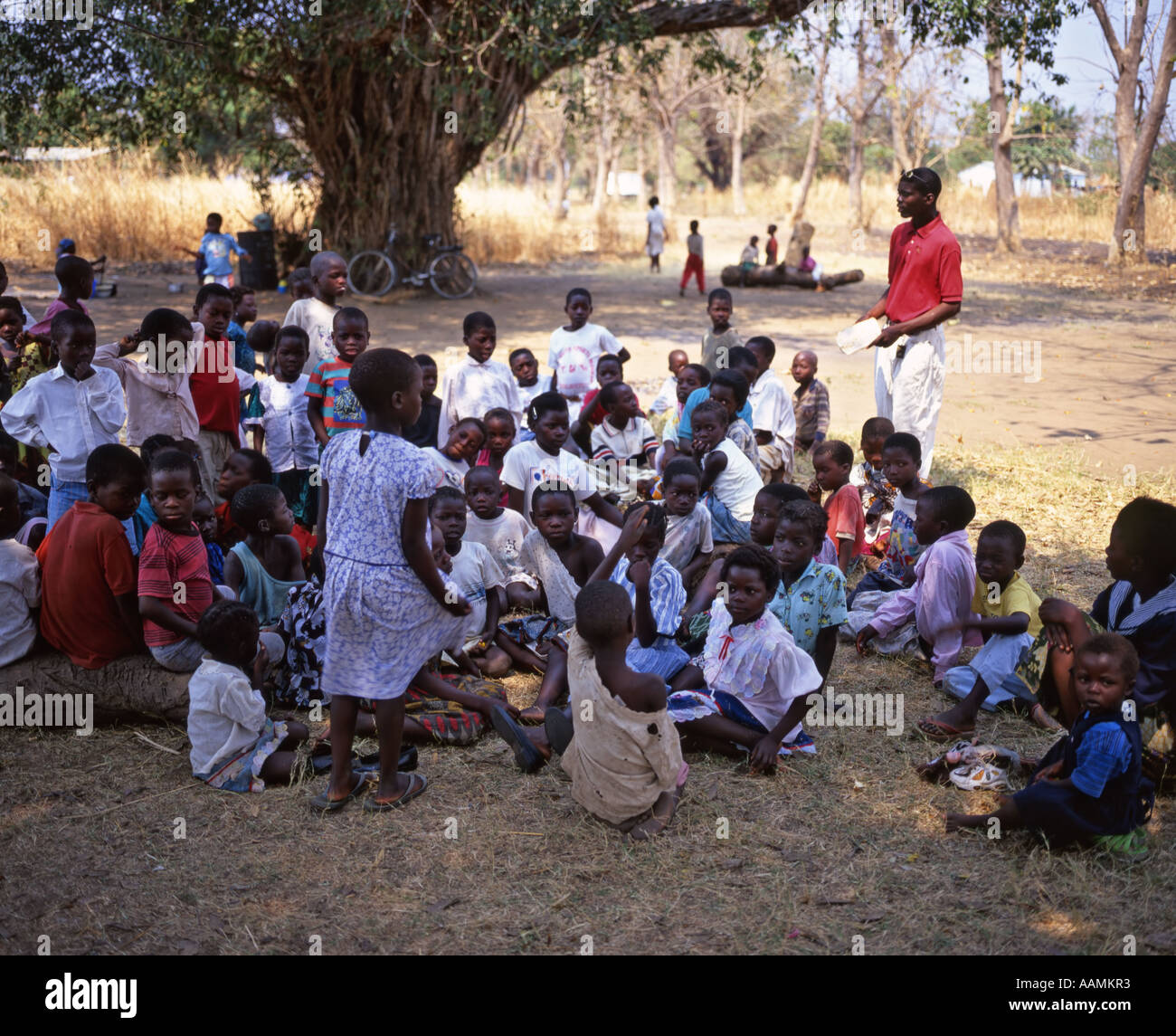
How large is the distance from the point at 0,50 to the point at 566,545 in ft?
37.6

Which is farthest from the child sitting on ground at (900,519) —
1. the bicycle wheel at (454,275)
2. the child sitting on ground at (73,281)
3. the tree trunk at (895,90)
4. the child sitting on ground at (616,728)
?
the tree trunk at (895,90)

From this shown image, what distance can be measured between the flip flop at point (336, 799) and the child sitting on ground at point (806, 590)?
172cm

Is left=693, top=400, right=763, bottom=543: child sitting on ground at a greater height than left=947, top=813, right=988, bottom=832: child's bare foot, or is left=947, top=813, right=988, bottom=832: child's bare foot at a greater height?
left=693, top=400, right=763, bottom=543: child sitting on ground

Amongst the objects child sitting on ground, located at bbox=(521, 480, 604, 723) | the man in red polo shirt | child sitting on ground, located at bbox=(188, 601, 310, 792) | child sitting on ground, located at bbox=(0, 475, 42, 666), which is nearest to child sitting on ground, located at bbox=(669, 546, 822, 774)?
child sitting on ground, located at bbox=(521, 480, 604, 723)

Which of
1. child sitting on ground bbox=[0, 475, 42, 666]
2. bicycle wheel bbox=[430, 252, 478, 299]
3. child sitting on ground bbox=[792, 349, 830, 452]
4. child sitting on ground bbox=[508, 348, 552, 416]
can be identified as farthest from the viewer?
bicycle wheel bbox=[430, 252, 478, 299]

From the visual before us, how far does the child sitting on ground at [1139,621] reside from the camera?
3590 mm

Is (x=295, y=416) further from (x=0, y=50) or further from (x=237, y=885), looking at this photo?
(x=0, y=50)

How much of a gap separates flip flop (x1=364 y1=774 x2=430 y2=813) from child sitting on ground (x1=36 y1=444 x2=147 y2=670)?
4.01ft

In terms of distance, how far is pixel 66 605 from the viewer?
407cm

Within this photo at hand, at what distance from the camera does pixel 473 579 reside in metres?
4.78

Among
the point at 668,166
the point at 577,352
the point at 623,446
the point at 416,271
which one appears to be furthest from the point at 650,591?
the point at 668,166

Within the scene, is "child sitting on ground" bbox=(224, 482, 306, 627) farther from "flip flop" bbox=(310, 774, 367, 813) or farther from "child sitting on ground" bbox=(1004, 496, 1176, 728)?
"child sitting on ground" bbox=(1004, 496, 1176, 728)

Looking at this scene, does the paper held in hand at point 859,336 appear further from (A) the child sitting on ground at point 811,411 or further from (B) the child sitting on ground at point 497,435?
(B) the child sitting on ground at point 497,435

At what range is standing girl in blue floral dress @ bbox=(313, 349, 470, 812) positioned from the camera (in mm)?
3271
